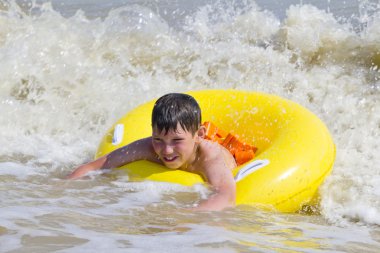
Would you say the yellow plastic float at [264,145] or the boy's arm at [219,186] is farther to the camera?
the yellow plastic float at [264,145]

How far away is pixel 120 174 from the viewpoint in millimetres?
4215

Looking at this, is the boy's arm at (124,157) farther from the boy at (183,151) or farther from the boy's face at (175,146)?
the boy's face at (175,146)

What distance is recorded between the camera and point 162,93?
6547 millimetres

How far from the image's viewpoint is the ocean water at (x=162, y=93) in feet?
10.3

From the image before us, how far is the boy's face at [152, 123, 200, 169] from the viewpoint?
394cm

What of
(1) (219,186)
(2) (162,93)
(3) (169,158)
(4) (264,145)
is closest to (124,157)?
(3) (169,158)

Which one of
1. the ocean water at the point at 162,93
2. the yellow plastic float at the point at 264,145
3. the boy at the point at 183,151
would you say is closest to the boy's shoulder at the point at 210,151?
the boy at the point at 183,151

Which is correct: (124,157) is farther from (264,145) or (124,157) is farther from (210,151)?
(264,145)

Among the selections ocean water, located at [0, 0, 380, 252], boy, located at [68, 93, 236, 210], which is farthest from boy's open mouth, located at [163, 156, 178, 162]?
ocean water, located at [0, 0, 380, 252]

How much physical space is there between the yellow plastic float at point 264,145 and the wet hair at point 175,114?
1.05ft

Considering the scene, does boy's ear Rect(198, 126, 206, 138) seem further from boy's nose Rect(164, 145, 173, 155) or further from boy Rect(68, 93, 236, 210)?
boy's nose Rect(164, 145, 173, 155)

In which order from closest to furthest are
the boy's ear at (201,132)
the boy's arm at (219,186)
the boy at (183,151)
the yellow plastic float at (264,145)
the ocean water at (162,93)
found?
the ocean water at (162,93) < the boy's arm at (219,186) < the boy at (183,151) < the yellow plastic float at (264,145) < the boy's ear at (201,132)

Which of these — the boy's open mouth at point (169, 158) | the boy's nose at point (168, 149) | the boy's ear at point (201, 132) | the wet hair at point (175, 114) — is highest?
the wet hair at point (175, 114)

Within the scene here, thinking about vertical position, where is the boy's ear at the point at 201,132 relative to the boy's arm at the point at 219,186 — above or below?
above
